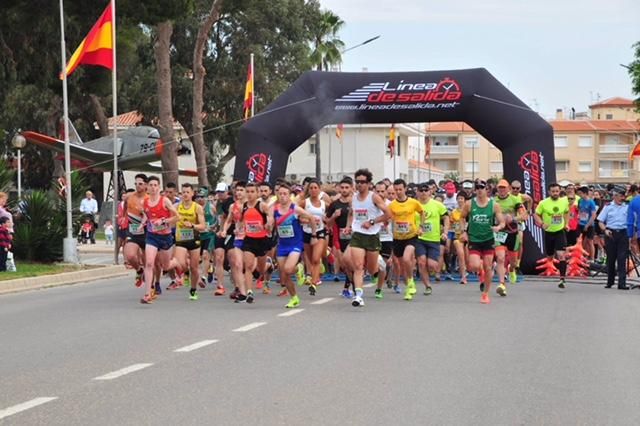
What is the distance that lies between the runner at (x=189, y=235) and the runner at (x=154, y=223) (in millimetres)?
948

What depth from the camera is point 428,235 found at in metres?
19.7

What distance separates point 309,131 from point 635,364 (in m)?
15.5

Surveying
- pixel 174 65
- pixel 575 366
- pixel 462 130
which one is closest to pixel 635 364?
pixel 575 366

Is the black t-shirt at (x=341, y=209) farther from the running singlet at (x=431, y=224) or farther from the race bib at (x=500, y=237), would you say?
the race bib at (x=500, y=237)

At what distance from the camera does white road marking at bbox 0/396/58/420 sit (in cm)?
786

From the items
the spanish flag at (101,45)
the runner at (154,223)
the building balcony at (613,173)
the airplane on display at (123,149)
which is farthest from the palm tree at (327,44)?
the building balcony at (613,173)

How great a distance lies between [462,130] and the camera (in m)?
131

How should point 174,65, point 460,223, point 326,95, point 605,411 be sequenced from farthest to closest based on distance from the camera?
point 174,65
point 326,95
point 460,223
point 605,411

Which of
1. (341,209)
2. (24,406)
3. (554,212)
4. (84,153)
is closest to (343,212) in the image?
(341,209)

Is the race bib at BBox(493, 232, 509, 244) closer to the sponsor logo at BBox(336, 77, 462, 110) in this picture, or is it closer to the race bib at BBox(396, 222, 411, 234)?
the race bib at BBox(396, 222, 411, 234)

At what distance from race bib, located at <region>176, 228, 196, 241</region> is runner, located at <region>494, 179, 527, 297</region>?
182 inches

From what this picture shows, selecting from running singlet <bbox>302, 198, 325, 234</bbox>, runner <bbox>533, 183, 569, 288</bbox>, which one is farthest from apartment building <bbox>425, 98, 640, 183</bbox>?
running singlet <bbox>302, 198, 325, 234</bbox>

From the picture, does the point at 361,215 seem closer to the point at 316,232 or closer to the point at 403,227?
the point at 316,232

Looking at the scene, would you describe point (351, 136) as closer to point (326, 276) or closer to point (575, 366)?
point (326, 276)
